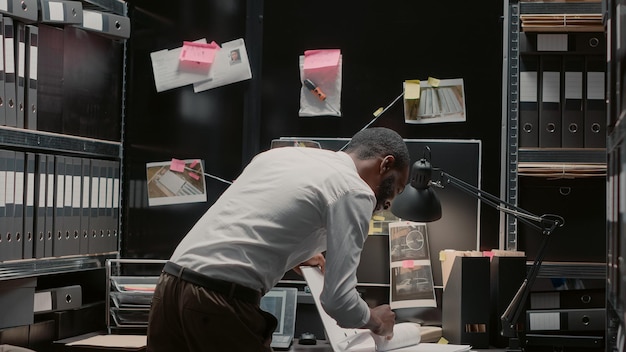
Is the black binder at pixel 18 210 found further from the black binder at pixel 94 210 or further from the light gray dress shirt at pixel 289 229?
the light gray dress shirt at pixel 289 229

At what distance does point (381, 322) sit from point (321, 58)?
Answer: 1389mm

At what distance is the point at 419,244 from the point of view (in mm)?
3268

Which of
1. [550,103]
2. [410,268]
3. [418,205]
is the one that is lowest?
[410,268]

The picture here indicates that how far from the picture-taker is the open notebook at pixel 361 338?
255 centimetres

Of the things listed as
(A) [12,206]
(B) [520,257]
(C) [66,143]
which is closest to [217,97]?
(C) [66,143]

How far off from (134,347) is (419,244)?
43.5 inches

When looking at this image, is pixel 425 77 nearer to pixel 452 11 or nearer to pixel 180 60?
pixel 452 11

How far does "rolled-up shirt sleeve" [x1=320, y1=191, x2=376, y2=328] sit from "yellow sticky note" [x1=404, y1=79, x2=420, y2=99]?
4.00ft

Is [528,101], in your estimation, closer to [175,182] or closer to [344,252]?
[344,252]

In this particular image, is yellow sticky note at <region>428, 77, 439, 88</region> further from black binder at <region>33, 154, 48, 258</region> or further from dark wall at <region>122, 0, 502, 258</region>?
black binder at <region>33, 154, 48, 258</region>

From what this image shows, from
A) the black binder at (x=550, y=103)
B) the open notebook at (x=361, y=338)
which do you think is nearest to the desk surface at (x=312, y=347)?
the open notebook at (x=361, y=338)

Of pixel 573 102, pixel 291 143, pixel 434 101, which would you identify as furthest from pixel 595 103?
pixel 291 143

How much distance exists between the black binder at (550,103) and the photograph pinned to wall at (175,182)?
1349mm

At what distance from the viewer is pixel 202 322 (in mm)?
2176
